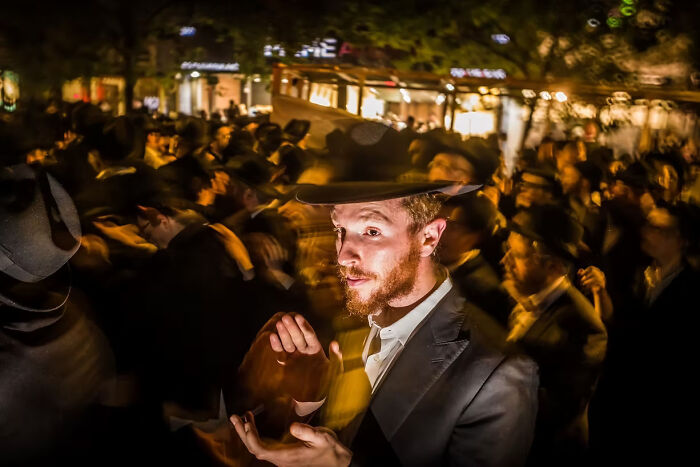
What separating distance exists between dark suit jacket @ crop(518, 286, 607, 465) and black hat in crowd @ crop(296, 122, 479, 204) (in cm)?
151

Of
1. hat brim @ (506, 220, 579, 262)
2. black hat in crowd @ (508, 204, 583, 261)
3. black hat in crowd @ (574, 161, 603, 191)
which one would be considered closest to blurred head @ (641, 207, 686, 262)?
black hat in crowd @ (508, 204, 583, 261)

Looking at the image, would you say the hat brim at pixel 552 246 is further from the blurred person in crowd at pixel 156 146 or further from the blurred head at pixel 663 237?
the blurred person in crowd at pixel 156 146

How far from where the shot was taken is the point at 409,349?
230cm

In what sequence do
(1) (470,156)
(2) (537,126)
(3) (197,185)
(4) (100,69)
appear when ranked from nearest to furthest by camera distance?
(1) (470,156) → (3) (197,185) → (4) (100,69) → (2) (537,126)

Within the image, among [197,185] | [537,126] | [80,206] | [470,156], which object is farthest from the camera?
[537,126]

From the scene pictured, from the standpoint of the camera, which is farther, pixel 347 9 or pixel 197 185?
pixel 347 9

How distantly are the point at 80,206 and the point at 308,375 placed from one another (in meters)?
2.92

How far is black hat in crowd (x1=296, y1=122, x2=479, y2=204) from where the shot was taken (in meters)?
2.24

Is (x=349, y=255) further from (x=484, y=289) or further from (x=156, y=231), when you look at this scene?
(x=156, y=231)

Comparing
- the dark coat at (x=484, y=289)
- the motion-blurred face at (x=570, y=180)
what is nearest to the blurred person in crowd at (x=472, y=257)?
the dark coat at (x=484, y=289)

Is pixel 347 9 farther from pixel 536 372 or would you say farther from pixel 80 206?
pixel 536 372

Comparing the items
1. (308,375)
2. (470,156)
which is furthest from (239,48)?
(308,375)

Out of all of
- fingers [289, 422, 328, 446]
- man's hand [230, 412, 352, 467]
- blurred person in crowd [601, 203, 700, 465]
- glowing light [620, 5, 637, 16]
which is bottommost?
blurred person in crowd [601, 203, 700, 465]

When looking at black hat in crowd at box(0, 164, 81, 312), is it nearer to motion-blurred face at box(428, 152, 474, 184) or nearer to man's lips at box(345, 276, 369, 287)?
man's lips at box(345, 276, 369, 287)
